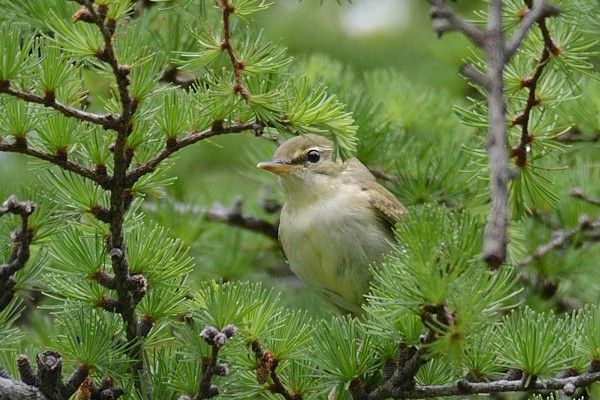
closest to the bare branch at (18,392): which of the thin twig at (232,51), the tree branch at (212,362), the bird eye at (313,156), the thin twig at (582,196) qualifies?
the tree branch at (212,362)

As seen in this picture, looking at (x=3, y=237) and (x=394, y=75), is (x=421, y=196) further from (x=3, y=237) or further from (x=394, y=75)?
(x=3, y=237)

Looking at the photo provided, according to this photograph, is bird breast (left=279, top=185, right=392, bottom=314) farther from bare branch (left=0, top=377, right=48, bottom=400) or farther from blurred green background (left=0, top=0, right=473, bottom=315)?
bare branch (left=0, top=377, right=48, bottom=400)

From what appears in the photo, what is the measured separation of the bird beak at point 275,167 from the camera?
3999mm

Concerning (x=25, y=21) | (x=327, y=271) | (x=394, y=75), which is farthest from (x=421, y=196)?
(x=25, y=21)

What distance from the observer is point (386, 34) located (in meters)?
7.14

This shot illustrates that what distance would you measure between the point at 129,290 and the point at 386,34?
185 inches

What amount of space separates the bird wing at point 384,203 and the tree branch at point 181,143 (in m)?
1.27

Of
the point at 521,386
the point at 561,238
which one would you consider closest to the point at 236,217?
the point at 561,238

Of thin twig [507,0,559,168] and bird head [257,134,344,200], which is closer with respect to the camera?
thin twig [507,0,559,168]

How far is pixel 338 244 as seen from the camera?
3906mm

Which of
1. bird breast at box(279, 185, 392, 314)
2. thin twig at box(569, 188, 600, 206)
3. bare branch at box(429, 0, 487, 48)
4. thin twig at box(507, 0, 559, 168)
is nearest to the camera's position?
bare branch at box(429, 0, 487, 48)

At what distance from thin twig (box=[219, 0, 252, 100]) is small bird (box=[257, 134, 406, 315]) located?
114 cm

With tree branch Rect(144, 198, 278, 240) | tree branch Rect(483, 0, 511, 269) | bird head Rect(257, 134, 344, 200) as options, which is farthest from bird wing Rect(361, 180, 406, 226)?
tree branch Rect(483, 0, 511, 269)

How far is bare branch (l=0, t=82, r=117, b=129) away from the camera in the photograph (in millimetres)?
2580
